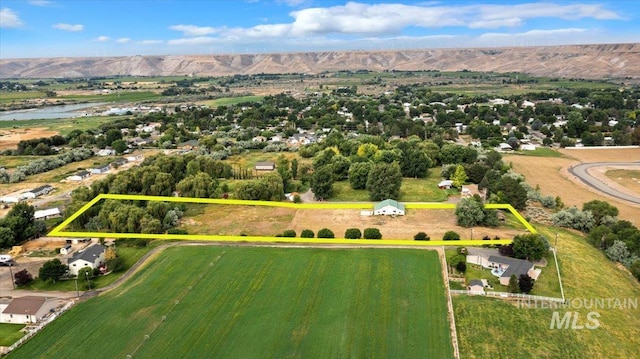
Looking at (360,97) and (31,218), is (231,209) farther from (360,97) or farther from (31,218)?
(360,97)

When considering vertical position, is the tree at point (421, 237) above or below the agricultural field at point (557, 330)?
above

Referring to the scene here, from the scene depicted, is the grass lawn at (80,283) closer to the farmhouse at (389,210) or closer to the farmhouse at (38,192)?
the farmhouse at (389,210)

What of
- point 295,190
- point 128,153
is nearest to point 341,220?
point 295,190

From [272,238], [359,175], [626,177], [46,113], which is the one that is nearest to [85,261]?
[272,238]

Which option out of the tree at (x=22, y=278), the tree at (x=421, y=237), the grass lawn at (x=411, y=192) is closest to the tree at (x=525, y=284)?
the tree at (x=421, y=237)

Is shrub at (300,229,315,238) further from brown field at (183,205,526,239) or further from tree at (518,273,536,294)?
tree at (518,273,536,294)

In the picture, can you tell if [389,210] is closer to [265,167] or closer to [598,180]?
[265,167]

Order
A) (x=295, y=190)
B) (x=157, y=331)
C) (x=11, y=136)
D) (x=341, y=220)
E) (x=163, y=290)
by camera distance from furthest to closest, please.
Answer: (x=11, y=136)
(x=295, y=190)
(x=341, y=220)
(x=163, y=290)
(x=157, y=331)
